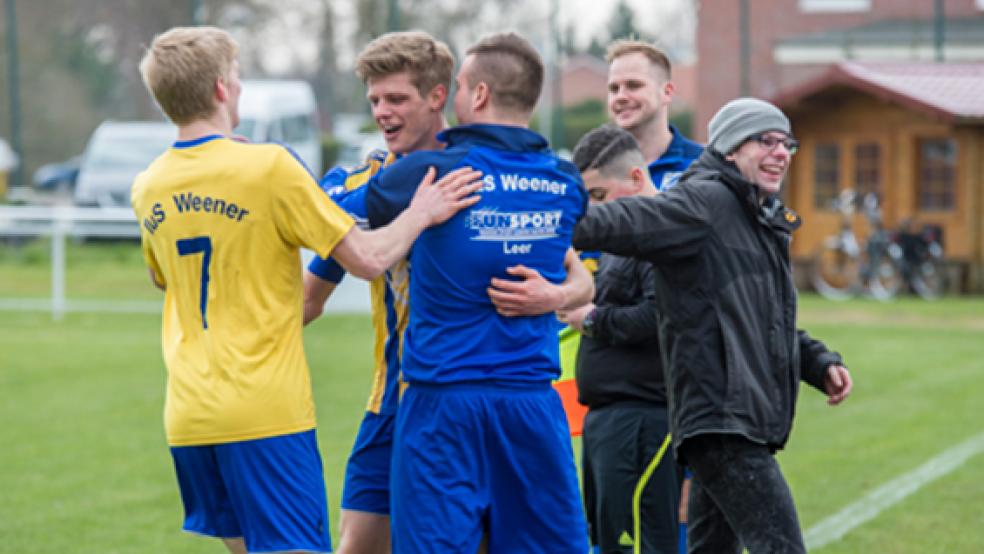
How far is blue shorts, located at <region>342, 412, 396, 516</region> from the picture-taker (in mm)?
4633

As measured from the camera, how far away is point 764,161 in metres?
4.60

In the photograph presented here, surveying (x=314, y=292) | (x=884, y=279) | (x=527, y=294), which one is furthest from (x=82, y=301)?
(x=527, y=294)

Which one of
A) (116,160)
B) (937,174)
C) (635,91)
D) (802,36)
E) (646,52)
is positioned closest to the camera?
(635,91)

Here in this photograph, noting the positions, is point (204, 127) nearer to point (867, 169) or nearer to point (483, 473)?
point (483, 473)

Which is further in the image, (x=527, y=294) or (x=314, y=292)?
(x=314, y=292)

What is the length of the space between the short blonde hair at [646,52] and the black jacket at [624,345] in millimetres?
1048

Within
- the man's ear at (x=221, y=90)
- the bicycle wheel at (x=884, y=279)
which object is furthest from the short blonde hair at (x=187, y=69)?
the bicycle wheel at (x=884, y=279)

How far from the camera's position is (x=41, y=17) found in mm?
41906

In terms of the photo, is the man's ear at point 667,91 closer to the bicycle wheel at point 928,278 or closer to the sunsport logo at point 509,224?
the sunsport logo at point 509,224

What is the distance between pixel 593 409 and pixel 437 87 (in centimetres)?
157

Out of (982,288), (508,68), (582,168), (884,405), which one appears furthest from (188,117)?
(982,288)

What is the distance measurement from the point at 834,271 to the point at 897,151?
8.07 feet

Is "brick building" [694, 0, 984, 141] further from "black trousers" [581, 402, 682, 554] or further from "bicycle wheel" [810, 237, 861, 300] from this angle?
"black trousers" [581, 402, 682, 554]

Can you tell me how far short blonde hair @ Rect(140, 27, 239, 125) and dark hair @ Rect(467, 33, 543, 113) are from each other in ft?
2.36
